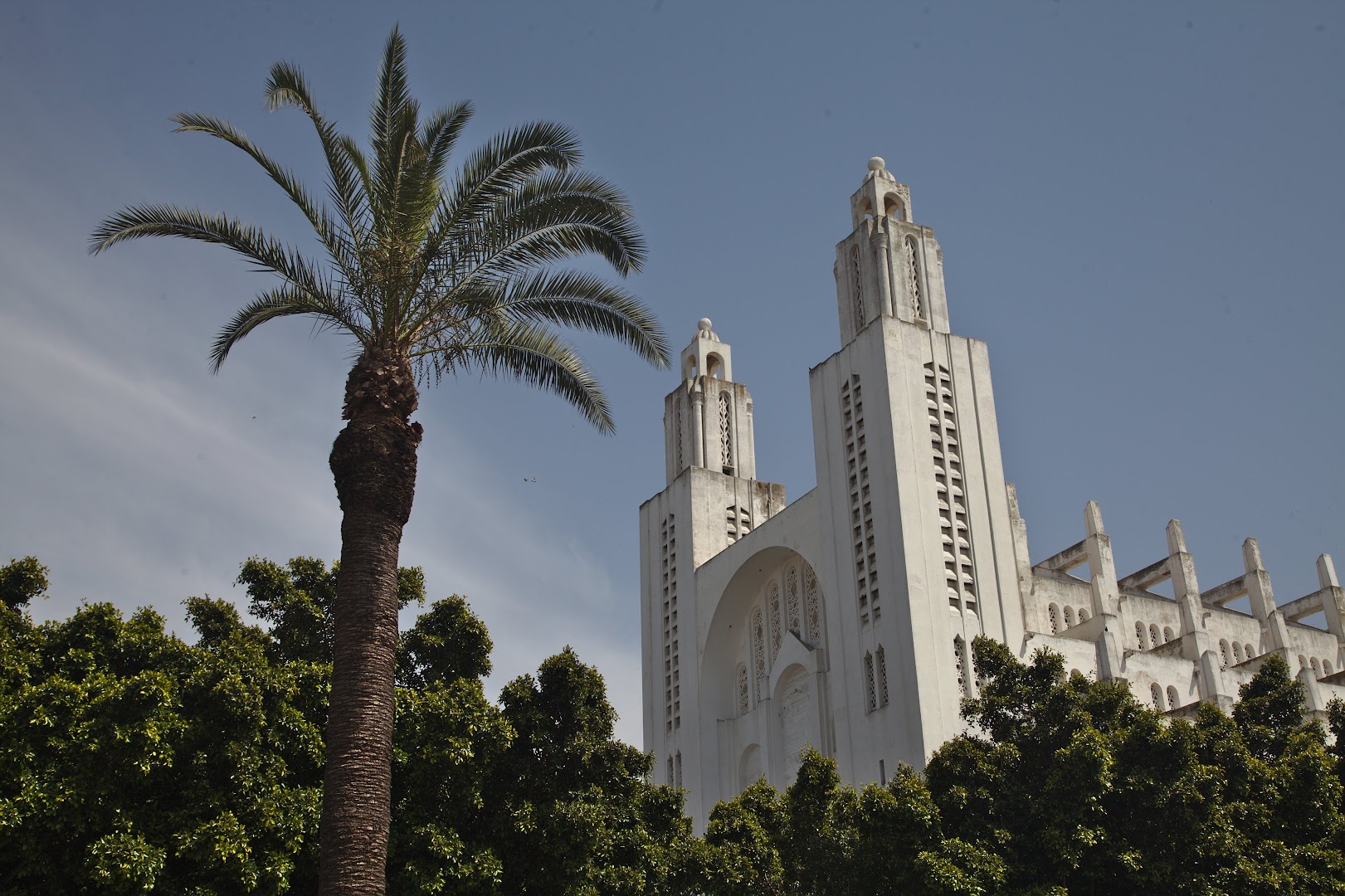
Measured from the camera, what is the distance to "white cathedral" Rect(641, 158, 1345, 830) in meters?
30.6

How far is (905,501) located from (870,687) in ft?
14.5

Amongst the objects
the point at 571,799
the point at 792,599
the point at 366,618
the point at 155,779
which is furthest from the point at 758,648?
the point at 366,618

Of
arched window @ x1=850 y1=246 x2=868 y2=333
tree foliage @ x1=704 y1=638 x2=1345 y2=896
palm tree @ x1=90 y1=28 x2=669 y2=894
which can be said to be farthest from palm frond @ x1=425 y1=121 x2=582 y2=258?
arched window @ x1=850 y1=246 x2=868 y2=333

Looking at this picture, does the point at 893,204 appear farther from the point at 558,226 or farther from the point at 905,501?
the point at 558,226

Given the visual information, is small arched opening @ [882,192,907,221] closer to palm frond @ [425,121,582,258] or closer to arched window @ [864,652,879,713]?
arched window @ [864,652,879,713]

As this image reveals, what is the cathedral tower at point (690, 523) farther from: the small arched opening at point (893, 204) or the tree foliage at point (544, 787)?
the tree foliage at point (544, 787)

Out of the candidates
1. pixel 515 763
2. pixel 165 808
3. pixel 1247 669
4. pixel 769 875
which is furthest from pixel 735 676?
pixel 165 808

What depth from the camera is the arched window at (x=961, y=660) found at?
29469 millimetres

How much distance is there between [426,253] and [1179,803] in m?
14.8

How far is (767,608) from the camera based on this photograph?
38.2 meters

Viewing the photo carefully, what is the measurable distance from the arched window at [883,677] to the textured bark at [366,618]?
709 inches

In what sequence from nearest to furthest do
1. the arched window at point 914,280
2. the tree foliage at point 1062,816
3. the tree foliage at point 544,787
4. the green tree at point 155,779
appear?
the green tree at point 155,779
the tree foliage at point 544,787
the tree foliage at point 1062,816
the arched window at point 914,280

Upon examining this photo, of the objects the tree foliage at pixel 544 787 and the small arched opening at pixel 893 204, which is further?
the small arched opening at pixel 893 204

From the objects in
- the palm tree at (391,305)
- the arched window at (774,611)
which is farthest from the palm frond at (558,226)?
the arched window at (774,611)
